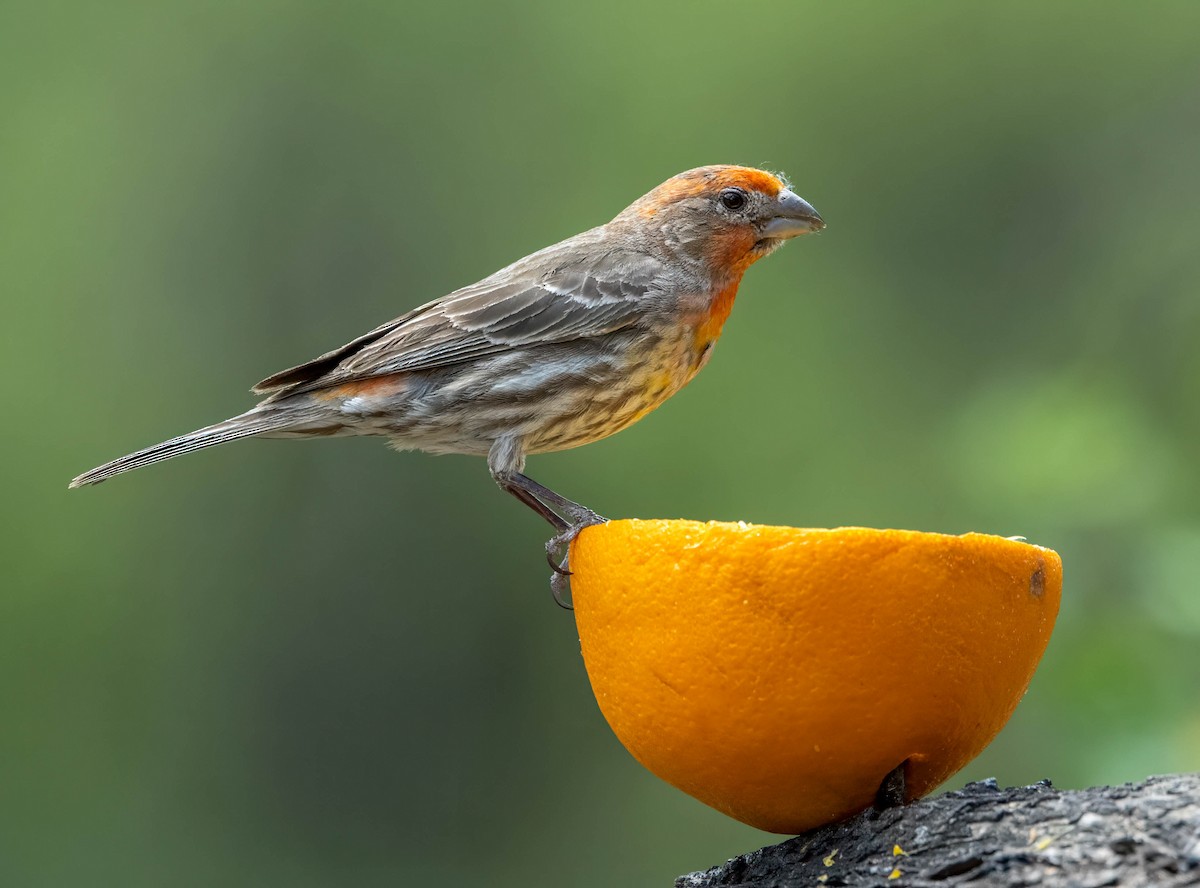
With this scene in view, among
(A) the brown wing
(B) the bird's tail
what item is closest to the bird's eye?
(A) the brown wing

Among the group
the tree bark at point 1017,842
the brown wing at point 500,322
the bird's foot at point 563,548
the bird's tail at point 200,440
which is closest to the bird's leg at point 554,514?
the bird's foot at point 563,548

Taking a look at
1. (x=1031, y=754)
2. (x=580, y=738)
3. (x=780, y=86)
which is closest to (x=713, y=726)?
(x=1031, y=754)

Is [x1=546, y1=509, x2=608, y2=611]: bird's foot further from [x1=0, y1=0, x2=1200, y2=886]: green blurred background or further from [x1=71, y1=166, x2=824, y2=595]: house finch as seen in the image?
[x1=0, y1=0, x2=1200, y2=886]: green blurred background

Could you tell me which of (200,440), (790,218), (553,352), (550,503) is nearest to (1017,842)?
(550,503)

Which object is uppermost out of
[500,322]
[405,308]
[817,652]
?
[405,308]

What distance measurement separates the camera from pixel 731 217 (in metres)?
3.53

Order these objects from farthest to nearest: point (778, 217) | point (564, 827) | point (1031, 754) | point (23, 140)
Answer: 1. point (23, 140)
2. point (564, 827)
3. point (1031, 754)
4. point (778, 217)

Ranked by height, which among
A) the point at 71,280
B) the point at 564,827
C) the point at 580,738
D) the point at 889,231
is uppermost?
the point at 71,280

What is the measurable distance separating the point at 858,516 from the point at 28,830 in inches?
185

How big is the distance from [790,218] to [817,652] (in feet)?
5.73

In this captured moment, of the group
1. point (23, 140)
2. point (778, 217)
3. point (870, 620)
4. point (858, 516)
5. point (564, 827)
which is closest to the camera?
point (870, 620)

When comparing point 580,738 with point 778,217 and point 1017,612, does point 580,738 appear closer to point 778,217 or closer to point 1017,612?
point 778,217

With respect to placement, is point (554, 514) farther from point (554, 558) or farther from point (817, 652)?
point (817, 652)

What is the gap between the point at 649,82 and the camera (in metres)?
8.05
